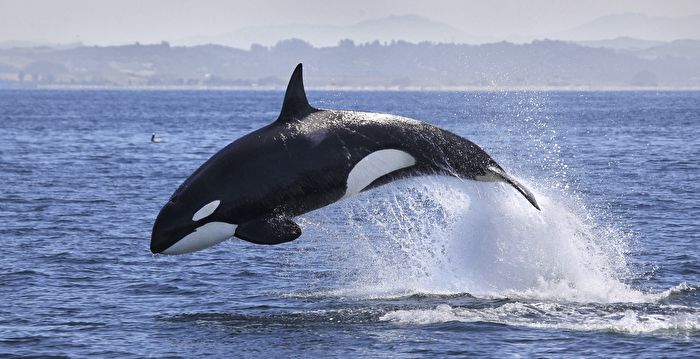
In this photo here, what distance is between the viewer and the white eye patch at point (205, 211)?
15891mm

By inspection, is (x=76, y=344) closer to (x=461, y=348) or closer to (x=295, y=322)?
(x=295, y=322)

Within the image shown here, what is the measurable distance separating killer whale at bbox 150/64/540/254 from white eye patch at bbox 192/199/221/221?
1 centimetres

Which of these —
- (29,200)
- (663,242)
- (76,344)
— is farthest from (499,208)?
(29,200)

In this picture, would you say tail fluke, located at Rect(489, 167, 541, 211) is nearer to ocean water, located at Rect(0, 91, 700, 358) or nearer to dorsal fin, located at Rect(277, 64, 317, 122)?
ocean water, located at Rect(0, 91, 700, 358)

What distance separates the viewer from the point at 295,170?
1633 cm

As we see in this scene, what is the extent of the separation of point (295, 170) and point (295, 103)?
3.91 feet

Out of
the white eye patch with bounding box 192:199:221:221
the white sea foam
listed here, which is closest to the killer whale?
the white eye patch with bounding box 192:199:221:221

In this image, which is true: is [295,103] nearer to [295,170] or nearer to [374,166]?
[295,170]

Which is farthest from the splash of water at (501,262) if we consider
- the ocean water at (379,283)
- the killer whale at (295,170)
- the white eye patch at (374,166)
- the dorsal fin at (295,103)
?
the dorsal fin at (295,103)

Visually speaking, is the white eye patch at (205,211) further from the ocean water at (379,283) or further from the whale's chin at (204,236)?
the ocean water at (379,283)

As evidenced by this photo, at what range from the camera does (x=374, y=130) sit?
16.9m

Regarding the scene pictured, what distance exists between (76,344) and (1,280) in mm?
6076

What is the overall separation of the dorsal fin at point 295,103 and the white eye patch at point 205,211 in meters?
1.91

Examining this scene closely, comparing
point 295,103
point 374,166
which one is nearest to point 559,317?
point 374,166
